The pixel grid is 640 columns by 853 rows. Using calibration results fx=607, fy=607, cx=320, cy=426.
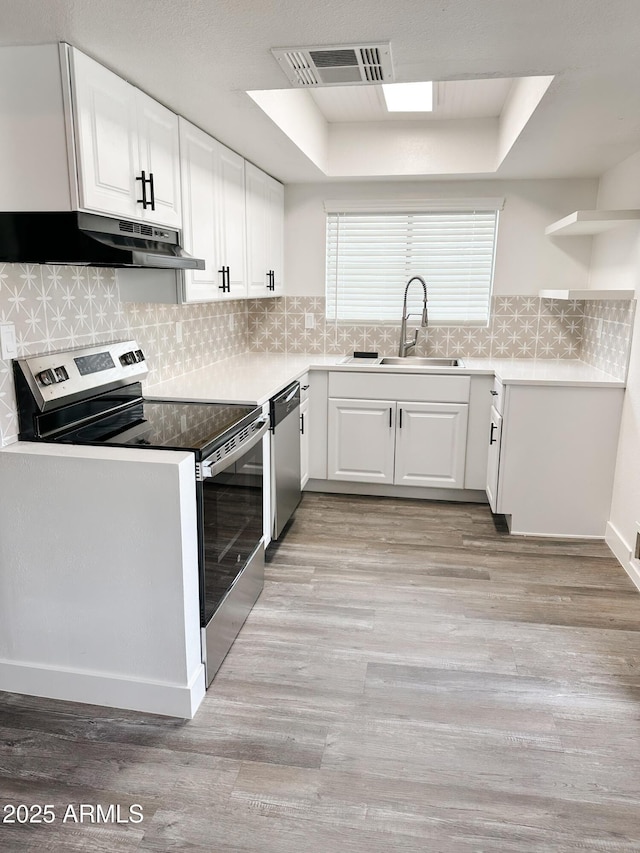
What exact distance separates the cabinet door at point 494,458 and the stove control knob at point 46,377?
7.96 ft

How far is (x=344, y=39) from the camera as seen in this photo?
188 cm

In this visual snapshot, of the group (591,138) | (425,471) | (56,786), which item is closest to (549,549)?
(425,471)

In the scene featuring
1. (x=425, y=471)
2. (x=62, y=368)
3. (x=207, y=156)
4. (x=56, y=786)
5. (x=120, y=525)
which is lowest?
(x=56, y=786)

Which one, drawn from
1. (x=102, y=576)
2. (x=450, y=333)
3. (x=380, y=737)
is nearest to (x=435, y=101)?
(x=450, y=333)

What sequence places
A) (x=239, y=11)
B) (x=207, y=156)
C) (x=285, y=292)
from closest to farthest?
1. (x=239, y=11)
2. (x=207, y=156)
3. (x=285, y=292)

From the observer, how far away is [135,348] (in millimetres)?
2744

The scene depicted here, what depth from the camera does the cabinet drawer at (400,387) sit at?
153 inches

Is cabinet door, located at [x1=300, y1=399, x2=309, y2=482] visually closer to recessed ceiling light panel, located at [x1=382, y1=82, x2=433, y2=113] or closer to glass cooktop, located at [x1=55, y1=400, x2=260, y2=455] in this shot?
glass cooktop, located at [x1=55, y1=400, x2=260, y2=455]

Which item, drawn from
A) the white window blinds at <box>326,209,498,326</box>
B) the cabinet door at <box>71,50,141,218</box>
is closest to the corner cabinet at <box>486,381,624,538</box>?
the white window blinds at <box>326,209,498,326</box>

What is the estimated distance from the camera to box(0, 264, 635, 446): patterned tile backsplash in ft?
6.99

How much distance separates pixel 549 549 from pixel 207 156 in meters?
2.76

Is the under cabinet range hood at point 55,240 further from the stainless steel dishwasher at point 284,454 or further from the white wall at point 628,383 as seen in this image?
the white wall at point 628,383

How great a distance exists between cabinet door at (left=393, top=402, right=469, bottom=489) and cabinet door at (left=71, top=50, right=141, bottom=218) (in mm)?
2251

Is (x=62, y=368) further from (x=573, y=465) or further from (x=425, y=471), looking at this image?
(x=573, y=465)
